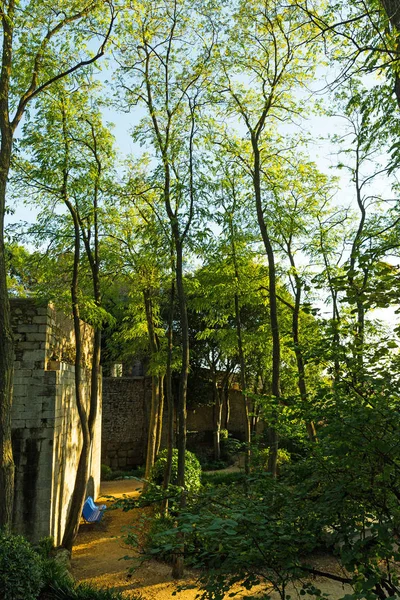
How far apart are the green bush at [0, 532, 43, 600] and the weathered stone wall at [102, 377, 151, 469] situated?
580 inches

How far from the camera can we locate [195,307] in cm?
1306

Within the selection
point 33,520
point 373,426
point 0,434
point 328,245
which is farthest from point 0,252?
point 328,245

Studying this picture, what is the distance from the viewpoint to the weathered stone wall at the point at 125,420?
67.1 ft

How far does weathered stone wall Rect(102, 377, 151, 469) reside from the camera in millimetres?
20438

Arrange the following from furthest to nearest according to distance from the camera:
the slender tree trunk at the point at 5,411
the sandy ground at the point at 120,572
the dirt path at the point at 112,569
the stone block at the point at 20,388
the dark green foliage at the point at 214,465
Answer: the dark green foliage at the point at 214,465, the stone block at the point at 20,388, the dirt path at the point at 112,569, the sandy ground at the point at 120,572, the slender tree trunk at the point at 5,411

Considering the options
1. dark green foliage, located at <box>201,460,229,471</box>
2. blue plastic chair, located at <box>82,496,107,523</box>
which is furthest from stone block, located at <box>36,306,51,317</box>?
dark green foliage, located at <box>201,460,229,471</box>

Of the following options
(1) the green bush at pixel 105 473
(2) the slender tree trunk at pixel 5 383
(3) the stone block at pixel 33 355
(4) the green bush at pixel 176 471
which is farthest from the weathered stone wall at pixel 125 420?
(2) the slender tree trunk at pixel 5 383

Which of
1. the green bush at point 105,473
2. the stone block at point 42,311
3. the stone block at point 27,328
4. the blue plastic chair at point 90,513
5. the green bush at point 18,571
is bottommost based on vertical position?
the green bush at point 105,473

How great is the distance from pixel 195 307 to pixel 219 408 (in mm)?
10521

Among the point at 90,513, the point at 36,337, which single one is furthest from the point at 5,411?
the point at 90,513

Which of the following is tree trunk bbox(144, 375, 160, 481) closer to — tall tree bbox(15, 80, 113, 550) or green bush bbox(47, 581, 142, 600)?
tall tree bbox(15, 80, 113, 550)

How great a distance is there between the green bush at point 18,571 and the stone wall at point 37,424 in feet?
9.14

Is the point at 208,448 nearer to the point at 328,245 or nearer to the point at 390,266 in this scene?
the point at 328,245

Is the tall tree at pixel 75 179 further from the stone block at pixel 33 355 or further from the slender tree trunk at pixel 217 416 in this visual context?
the slender tree trunk at pixel 217 416
